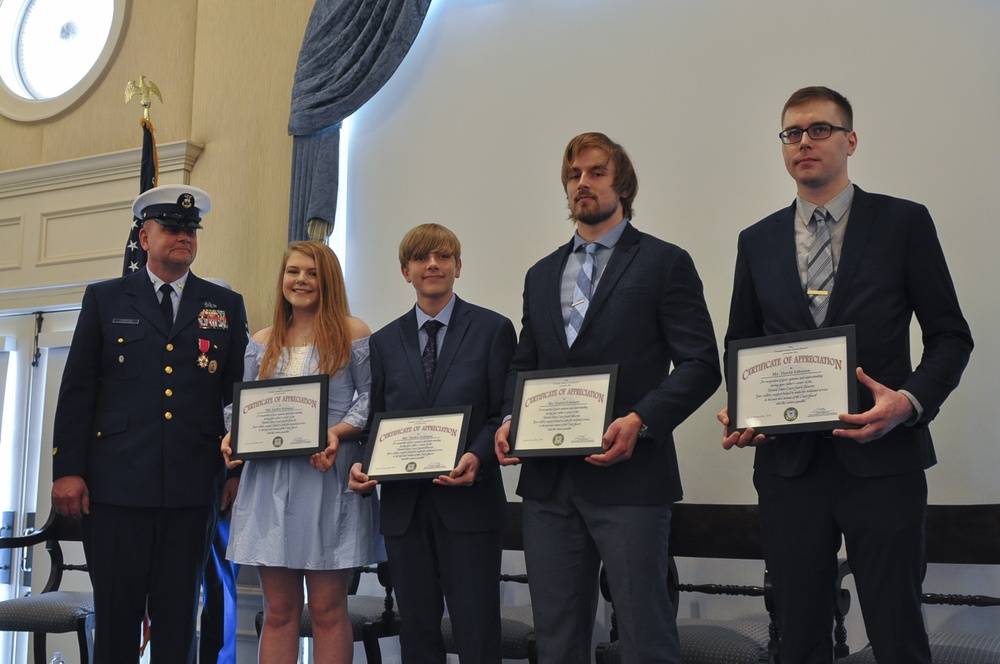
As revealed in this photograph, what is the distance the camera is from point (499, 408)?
2881 mm

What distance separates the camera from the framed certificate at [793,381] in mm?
2158

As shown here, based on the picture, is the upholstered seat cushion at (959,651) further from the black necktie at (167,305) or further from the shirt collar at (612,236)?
the black necktie at (167,305)

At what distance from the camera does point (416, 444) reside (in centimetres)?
277

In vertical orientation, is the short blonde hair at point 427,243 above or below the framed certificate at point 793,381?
above

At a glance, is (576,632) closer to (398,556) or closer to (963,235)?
(398,556)

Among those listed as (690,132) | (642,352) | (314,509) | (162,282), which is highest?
(690,132)

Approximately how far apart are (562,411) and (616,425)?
0.16 meters

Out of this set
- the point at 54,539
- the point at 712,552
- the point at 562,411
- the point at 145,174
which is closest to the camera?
the point at 562,411

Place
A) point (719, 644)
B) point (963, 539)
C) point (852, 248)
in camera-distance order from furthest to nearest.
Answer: point (963, 539)
point (719, 644)
point (852, 248)

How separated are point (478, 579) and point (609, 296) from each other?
860 mm

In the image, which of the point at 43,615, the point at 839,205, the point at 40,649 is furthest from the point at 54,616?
the point at 839,205

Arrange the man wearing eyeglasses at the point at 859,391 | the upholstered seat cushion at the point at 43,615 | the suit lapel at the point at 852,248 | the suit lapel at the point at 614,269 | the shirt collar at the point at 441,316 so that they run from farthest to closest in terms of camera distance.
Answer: the upholstered seat cushion at the point at 43,615, the shirt collar at the point at 441,316, the suit lapel at the point at 614,269, the suit lapel at the point at 852,248, the man wearing eyeglasses at the point at 859,391

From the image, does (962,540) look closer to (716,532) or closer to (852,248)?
(716,532)

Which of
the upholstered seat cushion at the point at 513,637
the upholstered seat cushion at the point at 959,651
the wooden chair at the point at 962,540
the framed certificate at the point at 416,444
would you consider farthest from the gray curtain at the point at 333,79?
the upholstered seat cushion at the point at 959,651
